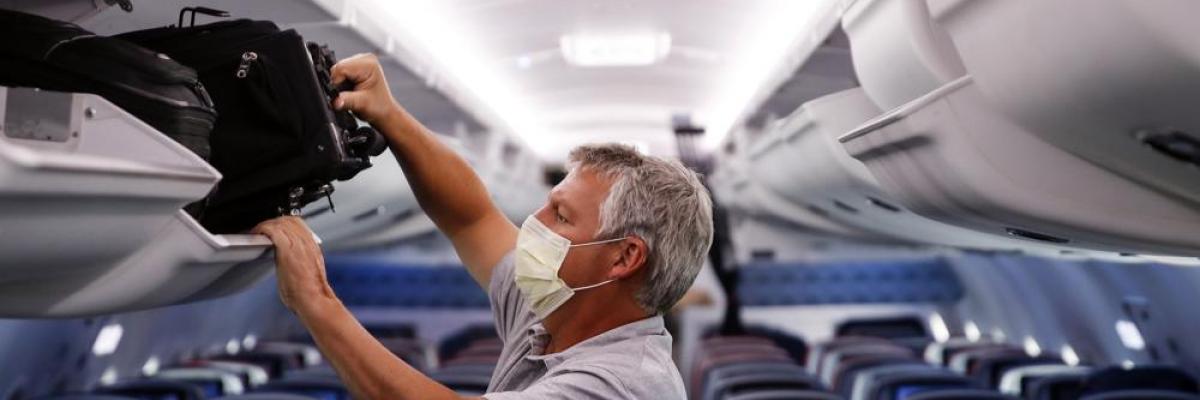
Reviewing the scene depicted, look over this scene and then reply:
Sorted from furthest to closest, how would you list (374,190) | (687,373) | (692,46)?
(687,373) < (692,46) < (374,190)

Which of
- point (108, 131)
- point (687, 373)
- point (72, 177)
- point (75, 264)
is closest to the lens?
point (72, 177)

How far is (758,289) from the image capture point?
37.6ft

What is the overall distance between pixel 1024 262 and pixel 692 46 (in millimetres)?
4680

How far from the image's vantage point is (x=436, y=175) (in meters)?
2.31

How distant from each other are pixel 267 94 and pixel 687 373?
9.54 m

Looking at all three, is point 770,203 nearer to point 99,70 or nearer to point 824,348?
point 824,348

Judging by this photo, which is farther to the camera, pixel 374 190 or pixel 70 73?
pixel 374 190

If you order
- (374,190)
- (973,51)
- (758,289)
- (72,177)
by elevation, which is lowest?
(758,289)

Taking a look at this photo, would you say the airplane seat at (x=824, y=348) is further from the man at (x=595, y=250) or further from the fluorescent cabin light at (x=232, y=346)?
the man at (x=595, y=250)

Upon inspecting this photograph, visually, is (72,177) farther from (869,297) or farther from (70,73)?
(869,297)

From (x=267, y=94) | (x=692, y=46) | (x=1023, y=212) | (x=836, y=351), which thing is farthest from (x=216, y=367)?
(x=1023, y=212)

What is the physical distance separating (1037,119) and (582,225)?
112 centimetres

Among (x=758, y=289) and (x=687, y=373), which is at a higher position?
(x=758, y=289)

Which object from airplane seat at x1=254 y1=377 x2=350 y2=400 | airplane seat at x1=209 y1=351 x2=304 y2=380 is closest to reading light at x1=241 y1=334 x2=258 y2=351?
airplane seat at x1=209 y1=351 x2=304 y2=380
